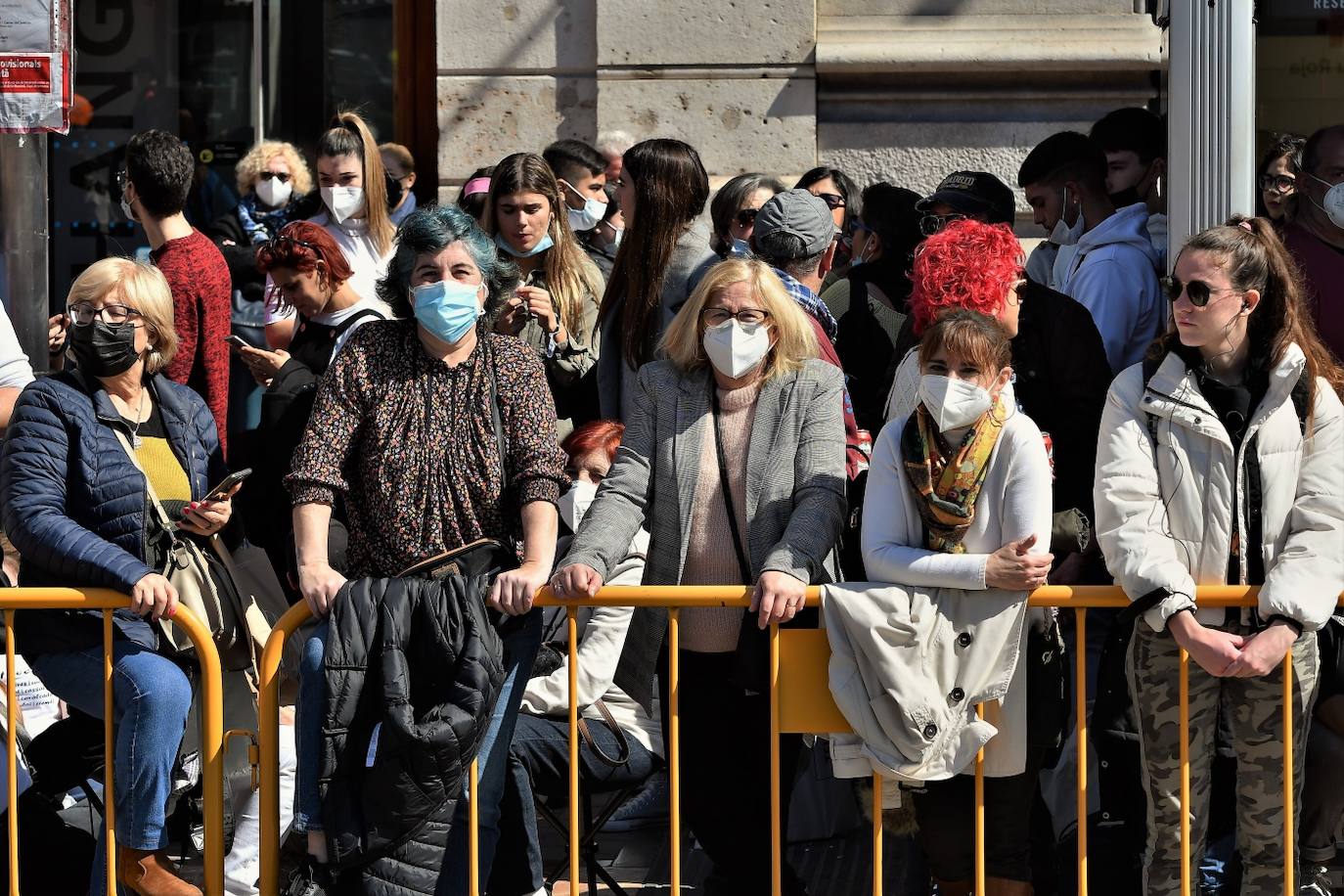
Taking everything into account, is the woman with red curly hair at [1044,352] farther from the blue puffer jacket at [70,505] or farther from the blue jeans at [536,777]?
the blue puffer jacket at [70,505]

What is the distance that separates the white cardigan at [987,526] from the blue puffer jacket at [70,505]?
6.26ft

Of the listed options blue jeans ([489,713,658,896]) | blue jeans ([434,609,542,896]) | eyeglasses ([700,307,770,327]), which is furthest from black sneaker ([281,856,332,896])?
eyeglasses ([700,307,770,327])

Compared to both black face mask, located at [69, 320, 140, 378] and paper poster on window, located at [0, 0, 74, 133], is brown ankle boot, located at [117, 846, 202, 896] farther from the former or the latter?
paper poster on window, located at [0, 0, 74, 133]

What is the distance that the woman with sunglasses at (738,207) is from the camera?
688 centimetres

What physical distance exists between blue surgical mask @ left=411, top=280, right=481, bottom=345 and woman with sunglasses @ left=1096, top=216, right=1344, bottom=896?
1.69 meters

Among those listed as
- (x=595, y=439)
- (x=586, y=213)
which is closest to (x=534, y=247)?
(x=595, y=439)

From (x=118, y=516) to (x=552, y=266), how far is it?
2075 mm

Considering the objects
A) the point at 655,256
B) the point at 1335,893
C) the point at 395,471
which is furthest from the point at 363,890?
the point at 1335,893

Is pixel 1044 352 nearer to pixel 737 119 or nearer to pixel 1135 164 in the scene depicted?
pixel 1135 164

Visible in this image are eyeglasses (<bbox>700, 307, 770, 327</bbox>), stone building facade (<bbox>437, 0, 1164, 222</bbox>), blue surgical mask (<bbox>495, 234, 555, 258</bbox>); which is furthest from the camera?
stone building facade (<bbox>437, 0, 1164, 222</bbox>)

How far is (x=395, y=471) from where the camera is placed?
4.68 m

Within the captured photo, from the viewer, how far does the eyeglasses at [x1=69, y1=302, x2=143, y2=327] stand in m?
5.08

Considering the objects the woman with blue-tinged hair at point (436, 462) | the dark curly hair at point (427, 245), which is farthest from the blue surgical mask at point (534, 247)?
the woman with blue-tinged hair at point (436, 462)

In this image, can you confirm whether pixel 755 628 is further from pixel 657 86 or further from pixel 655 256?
pixel 657 86
